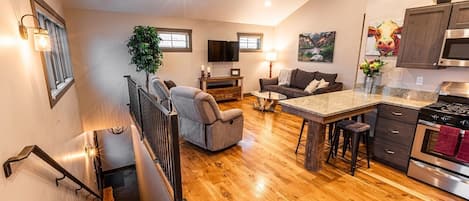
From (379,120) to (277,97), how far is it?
2720mm

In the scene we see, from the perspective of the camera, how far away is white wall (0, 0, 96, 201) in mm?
1306

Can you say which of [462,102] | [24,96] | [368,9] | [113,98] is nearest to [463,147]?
[462,102]

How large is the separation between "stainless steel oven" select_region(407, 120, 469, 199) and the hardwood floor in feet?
0.32

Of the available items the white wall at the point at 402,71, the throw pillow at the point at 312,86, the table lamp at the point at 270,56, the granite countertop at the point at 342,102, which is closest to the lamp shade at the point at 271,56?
the table lamp at the point at 270,56

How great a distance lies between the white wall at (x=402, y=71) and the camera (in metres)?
2.94

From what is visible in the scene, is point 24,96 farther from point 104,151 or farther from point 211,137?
point 104,151

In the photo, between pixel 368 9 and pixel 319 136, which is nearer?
pixel 319 136

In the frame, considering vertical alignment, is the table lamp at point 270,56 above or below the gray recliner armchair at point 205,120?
above

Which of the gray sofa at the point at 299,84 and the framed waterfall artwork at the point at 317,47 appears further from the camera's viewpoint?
the framed waterfall artwork at the point at 317,47

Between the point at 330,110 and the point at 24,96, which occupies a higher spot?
the point at 24,96

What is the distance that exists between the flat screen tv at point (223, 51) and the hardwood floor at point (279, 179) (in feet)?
12.3

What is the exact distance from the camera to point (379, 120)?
3154 millimetres

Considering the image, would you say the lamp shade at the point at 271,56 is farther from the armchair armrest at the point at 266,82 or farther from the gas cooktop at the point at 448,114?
the gas cooktop at the point at 448,114

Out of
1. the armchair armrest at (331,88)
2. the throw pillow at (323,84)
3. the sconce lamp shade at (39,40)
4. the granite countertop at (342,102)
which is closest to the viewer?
the sconce lamp shade at (39,40)
